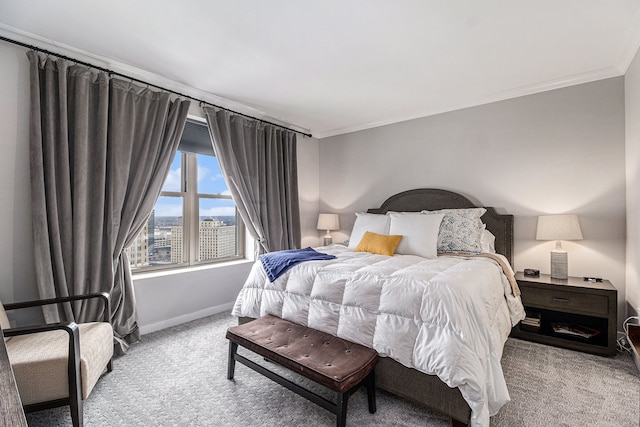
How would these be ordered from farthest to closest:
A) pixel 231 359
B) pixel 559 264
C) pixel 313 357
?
pixel 559 264
pixel 231 359
pixel 313 357

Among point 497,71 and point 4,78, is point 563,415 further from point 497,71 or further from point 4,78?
point 4,78

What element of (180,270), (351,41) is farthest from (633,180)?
(180,270)

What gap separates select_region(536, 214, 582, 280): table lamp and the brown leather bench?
217 centimetres

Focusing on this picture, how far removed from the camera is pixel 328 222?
4.57 m

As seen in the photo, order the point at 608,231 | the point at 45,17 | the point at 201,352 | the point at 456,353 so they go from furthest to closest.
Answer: the point at 608,231 < the point at 201,352 < the point at 45,17 < the point at 456,353

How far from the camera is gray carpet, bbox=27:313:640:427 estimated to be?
1.79 meters

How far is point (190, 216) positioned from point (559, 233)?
3814 mm

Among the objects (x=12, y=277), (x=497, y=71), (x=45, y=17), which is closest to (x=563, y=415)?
(x=497, y=71)

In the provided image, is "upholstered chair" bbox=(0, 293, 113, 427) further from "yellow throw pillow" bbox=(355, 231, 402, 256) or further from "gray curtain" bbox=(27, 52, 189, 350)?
→ "yellow throw pillow" bbox=(355, 231, 402, 256)

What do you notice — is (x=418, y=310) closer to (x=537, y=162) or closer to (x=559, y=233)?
(x=559, y=233)

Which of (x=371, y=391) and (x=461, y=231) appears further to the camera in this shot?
(x=461, y=231)

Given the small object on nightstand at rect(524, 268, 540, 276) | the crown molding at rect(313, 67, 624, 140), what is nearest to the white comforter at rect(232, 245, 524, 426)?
the small object on nightstand at rect(524, 268, 540, 276)

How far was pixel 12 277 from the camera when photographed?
89.3 inches

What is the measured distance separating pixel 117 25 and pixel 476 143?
3.62m
